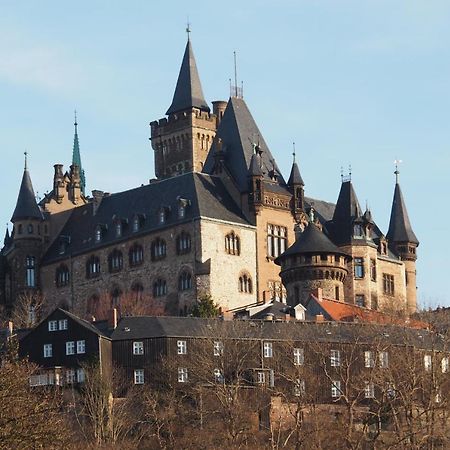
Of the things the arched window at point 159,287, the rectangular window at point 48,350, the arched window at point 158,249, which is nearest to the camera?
the rectangular window at point 48,350

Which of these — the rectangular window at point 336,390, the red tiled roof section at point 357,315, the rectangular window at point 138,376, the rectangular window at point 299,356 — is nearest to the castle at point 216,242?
the red tiled roof section at point 357,315

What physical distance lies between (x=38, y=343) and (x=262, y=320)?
A: 14311mm

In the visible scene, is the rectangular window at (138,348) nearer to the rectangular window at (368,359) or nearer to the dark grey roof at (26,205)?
the rectangular window at (368,359)

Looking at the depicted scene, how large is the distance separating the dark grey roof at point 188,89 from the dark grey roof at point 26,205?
2316 centimetres

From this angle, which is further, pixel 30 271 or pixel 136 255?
pixel 30 271

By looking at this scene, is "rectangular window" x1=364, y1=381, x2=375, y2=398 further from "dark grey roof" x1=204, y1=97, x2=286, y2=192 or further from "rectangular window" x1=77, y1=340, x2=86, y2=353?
"dark grey roof" x1=204, y1=97, x2=286, y2=192

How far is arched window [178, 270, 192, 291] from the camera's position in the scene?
403 ft

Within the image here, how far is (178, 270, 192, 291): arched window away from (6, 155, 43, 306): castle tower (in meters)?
17.8

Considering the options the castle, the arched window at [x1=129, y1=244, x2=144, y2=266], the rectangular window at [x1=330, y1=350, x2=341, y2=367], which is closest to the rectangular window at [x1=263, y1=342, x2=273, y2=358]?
the rectangular window at [x1=330, y1=350, x2=341, y2=367]

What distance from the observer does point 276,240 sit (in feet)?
418

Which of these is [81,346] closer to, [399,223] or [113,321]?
[113,321]

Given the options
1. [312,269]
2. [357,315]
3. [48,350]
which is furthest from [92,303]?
[48,350]

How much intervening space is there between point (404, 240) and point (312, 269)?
76.5 feet

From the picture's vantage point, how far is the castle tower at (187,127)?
15775cm
